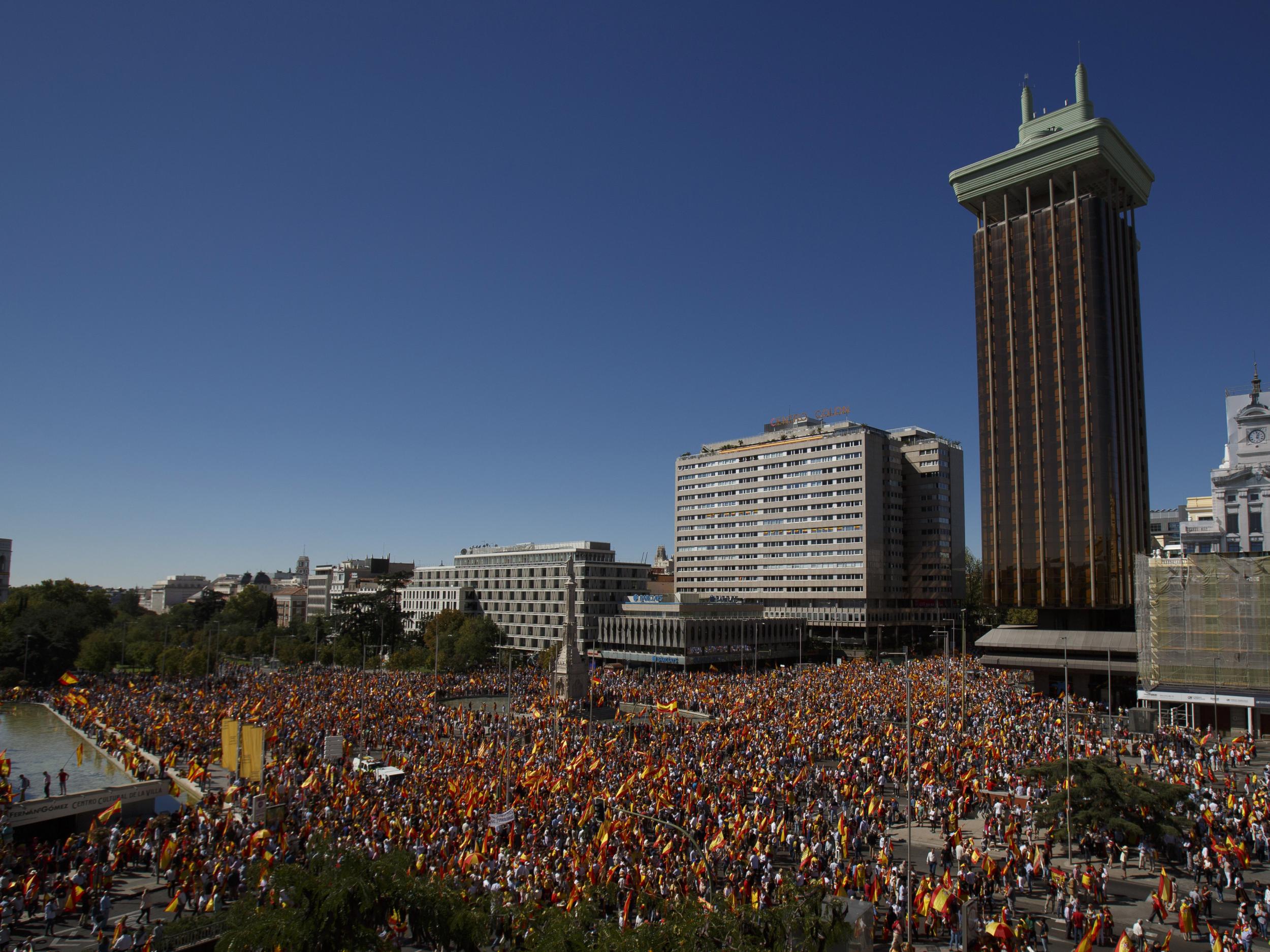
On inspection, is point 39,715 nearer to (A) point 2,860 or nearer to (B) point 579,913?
(A) point 2,860

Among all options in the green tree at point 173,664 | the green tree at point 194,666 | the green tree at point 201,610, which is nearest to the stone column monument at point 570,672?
the green tree at point 194,666

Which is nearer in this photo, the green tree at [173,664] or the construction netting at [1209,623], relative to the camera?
the construction netting at [1209,623]

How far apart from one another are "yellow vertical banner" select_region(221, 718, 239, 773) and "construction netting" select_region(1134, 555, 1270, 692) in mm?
Answer: 59413

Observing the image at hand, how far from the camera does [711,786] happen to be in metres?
33.8

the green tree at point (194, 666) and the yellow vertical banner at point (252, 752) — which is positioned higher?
the yellow vertical banner at point (252, 752)

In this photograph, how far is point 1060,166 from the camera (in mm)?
A: 88062

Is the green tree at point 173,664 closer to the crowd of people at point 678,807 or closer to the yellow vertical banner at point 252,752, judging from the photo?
the crowd of people at point 678,807

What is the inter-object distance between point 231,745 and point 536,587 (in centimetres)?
8917

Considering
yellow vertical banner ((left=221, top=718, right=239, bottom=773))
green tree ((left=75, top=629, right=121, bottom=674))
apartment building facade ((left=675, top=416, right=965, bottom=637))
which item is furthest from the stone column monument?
apartment building facade ((left=675, top=416, right=965, bottom=637))

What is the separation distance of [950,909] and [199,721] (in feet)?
149

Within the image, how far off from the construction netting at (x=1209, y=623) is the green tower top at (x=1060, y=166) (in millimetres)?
49368

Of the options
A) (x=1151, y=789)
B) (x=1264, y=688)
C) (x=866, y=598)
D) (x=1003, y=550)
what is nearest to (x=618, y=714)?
(x=1151, y=789)

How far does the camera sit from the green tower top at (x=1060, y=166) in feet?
285

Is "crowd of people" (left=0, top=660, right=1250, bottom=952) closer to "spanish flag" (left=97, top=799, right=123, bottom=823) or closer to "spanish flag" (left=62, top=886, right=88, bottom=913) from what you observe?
"spanish flag" (left=62, top=886, right=88, bottom=913)
